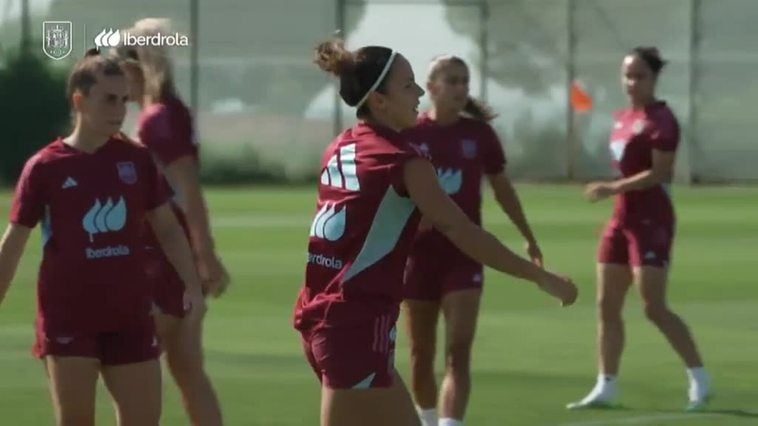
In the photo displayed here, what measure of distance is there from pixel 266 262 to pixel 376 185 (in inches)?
636

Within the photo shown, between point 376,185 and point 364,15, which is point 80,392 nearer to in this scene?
point 376,185

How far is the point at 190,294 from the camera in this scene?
848cm

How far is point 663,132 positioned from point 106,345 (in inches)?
204

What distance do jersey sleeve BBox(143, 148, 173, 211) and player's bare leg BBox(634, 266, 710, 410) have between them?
485cm

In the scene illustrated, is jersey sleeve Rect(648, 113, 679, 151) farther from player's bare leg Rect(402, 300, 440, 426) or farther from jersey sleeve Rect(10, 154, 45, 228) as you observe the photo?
jersey sleeve Rect(10, 154, 45, 228)

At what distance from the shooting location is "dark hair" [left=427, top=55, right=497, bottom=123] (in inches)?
413

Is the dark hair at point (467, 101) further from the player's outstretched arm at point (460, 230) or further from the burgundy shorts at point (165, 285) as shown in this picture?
the player's outstretched arm at point (460, 230)

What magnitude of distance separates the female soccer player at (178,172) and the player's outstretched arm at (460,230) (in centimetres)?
226

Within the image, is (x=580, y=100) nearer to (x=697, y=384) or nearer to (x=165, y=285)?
(x=697, y=384)

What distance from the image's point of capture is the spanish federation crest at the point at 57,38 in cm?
4166

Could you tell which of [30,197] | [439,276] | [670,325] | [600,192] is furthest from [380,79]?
[670,325]

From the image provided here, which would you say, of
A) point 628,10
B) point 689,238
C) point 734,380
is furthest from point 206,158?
point 734,380

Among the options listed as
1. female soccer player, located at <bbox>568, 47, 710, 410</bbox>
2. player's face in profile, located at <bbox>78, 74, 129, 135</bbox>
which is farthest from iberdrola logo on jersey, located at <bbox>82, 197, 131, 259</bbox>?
female soccer player, located at <bbox>568, 47, 710, 410</bbox>

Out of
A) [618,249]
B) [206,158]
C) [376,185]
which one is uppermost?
[376,185]
